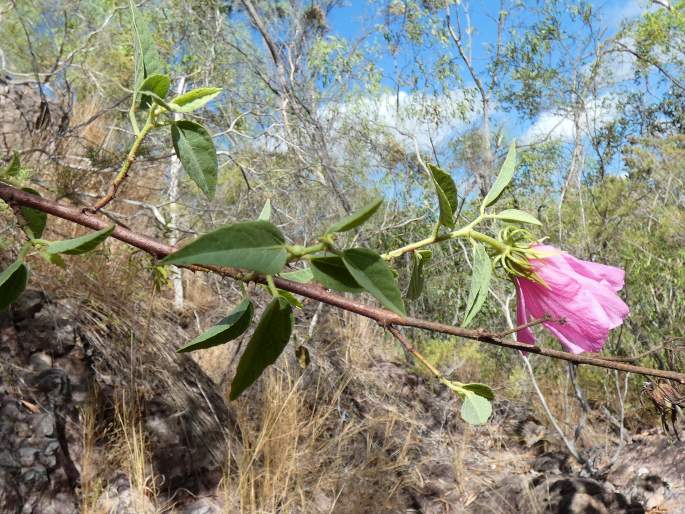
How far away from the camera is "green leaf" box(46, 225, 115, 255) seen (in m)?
0.17

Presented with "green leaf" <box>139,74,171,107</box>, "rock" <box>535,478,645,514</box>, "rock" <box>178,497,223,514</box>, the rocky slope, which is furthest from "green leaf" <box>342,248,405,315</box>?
"rock" <box>535,478,645,514</box>

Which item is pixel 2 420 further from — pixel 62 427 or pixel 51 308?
pixel 51 308

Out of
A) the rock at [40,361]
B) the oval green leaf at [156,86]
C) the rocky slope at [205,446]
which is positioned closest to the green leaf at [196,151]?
the oval green leaf at [156,86]

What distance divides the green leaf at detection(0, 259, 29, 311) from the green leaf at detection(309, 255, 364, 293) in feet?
0.37

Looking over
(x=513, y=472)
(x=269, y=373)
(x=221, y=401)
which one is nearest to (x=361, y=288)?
(x=221, y=401)

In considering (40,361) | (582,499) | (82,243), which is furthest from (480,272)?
(582,499)

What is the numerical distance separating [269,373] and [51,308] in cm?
84

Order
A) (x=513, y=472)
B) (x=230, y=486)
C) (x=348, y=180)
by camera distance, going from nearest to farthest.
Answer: (x=230, y=486) < (x=513, y=472) < (x=348, y=180)

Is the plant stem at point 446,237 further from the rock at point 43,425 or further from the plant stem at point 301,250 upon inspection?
the rock at point 43,425

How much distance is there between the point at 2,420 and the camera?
1131 mm

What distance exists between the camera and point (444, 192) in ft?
0.68

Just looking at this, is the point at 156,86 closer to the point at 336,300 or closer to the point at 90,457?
the point at 336,300

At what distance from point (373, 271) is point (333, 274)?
2 cm

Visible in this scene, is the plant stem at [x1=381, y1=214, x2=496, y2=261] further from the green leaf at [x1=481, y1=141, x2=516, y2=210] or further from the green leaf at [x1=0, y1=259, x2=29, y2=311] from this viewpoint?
the green leaf at [x1=0, y1=259, x2=29, y2=311]
